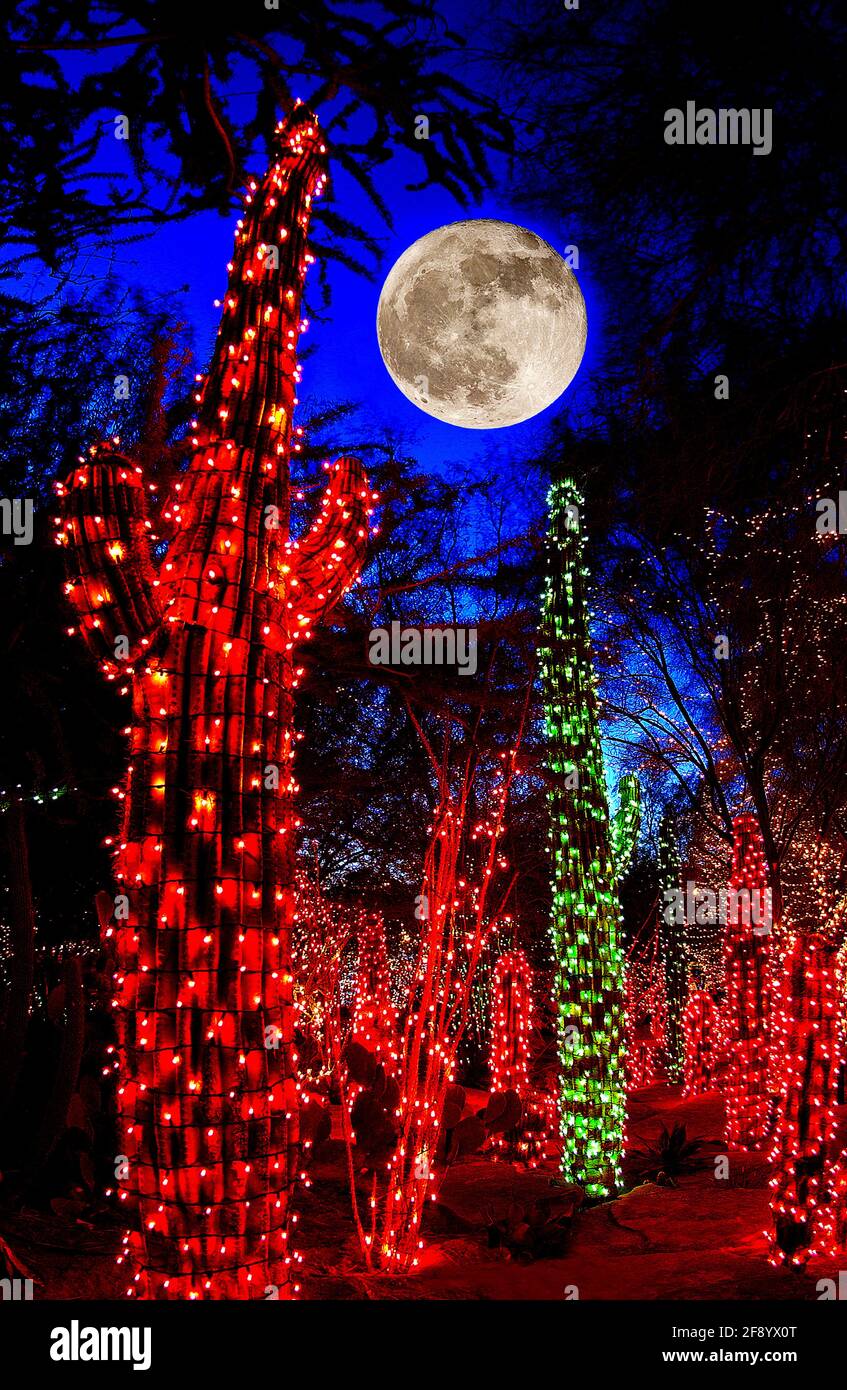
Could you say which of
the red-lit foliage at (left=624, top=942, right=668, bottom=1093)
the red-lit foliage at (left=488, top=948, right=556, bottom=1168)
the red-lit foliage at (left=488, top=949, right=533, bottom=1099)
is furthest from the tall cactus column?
the red-lit foliage at (left=624, top=942, right=668, bottom=1093)

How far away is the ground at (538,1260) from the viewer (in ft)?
16.3

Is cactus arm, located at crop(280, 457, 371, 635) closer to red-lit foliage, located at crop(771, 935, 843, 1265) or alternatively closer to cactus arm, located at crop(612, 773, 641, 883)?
red-lit foliage, located at crop(771, 935, 843, 1265)

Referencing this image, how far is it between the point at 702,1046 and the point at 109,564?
13.6m

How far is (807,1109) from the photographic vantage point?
5.41m

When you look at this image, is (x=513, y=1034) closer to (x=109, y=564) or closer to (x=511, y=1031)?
(x=511, y=1031)

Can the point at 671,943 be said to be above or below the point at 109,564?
below

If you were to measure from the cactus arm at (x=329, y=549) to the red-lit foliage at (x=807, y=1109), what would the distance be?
380cm

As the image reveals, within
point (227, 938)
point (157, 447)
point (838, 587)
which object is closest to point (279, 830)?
point (227, 938)

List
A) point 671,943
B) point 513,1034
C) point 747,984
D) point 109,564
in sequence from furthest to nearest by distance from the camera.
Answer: point 671,943
point 513,1034
point 747,984
point 109,564

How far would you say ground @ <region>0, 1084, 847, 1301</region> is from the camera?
16.3 feet

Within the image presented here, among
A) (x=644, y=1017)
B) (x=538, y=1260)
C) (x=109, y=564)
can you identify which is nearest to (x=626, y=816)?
(x=644, y=1017)

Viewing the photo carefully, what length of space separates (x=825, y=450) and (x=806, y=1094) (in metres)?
3.67

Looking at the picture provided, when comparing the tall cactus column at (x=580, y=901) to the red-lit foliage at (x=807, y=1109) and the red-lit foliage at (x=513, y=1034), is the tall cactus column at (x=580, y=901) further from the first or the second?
the red-lit foliage at (x=513, y=1034)

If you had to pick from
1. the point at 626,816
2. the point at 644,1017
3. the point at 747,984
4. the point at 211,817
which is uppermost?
the point at 626,816
